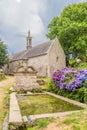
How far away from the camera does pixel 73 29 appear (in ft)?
113

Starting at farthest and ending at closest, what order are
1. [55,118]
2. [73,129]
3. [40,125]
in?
[55,118] < [40,125] < [73,129]

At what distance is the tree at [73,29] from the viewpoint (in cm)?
3444

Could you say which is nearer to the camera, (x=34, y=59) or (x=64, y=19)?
(x=64, y=19)

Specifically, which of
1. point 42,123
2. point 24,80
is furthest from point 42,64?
point 42,123

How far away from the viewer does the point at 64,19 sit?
3659cm

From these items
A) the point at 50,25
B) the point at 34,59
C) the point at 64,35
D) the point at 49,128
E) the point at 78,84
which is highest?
the point at 50,25

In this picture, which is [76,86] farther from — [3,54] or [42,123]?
[3,54]

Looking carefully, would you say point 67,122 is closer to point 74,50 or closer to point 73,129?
point 73,129

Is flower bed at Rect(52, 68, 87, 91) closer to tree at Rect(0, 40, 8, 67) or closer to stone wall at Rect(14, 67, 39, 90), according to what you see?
stone wall at Rect(14, 67, 39, 90)

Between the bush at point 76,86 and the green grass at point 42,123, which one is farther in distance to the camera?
the bush at point 76,86

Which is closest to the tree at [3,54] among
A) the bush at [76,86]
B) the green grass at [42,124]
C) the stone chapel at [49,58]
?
the stone chapel at [49,58]

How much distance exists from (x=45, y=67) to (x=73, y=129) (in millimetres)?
33186

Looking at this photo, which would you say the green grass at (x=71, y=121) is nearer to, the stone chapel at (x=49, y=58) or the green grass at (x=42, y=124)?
the green grass at (x=42, y=124)

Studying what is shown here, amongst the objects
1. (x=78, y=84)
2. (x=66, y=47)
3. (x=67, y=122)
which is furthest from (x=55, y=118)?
(x=66, y=47)
